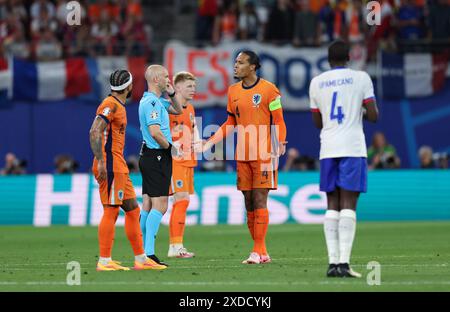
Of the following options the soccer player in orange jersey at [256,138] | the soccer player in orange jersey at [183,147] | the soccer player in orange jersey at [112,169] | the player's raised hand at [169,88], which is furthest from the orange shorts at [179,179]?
the soccer player in orange jersey at [112,169]

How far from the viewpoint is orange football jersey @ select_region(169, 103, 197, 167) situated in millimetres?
16312

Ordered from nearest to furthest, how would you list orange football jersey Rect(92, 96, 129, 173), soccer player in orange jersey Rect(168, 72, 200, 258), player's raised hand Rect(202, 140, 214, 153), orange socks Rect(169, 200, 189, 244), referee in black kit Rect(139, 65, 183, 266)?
1. orange football jersey Rect(92, 96, 129, 173)
2. referee in black kit Rect(139, 65, 183, 266)
3. player's raised hand Rect(202, 140, 214, 153)
4. orange socks Rect(169, 200, 189, 244)
5. soccer player in orange jersey Rect(168, 72, 200, 258)

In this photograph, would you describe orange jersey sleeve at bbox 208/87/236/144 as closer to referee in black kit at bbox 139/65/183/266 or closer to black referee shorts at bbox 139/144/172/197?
referee in black kit at bbox 139/65/183/266

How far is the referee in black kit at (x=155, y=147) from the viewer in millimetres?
13711

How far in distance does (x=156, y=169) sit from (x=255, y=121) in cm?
146

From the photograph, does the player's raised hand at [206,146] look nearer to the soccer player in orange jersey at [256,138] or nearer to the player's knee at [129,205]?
the soccer player in orange jersey at [256,138]

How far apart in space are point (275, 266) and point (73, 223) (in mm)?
12126

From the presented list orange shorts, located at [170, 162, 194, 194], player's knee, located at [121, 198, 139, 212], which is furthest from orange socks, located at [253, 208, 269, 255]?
orange shorts, located at [170, 162, 194, 194]

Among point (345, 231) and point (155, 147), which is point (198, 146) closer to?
point (155, 147)

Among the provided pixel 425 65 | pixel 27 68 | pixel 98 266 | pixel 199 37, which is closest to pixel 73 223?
pixel 27 68

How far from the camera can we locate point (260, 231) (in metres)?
14.4

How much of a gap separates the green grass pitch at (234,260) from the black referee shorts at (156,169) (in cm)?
95

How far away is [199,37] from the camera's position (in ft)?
98.8

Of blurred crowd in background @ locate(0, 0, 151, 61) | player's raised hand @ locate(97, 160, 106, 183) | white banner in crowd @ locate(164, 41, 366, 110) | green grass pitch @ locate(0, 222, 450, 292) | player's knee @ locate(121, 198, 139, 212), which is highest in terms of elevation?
blurred crowd in background @ locate(0, 0, 151, 61)
